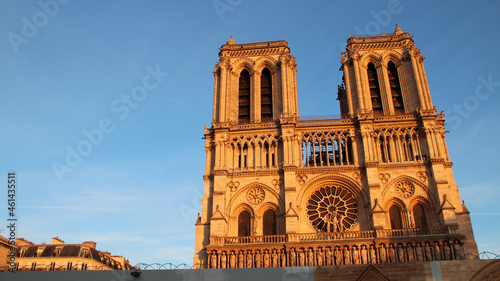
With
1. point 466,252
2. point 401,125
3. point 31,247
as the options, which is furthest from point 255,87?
point 31,247

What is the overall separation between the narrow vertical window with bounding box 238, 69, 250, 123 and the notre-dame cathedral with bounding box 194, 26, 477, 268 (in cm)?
11

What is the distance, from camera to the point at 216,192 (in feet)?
105

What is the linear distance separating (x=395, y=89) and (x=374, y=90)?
1667 mm

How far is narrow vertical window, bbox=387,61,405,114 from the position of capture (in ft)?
119

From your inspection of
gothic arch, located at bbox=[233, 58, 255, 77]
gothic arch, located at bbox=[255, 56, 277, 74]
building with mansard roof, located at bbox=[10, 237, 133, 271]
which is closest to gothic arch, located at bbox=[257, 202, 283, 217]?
gothic arch, located at bbox=[233, 58, 255, 77]

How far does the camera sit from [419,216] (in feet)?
101

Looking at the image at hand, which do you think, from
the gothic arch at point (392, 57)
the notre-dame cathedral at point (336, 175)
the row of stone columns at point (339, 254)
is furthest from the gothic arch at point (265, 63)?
the row of stone columns at point (339, 254)

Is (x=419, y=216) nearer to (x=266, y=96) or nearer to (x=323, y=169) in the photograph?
(x=323, y=169)

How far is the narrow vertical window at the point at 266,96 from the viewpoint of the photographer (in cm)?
3725

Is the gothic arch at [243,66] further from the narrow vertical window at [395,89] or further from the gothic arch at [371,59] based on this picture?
the narrow vertical window at [395,89]

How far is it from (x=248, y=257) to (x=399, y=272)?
37.5 ft

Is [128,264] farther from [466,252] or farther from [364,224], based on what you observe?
[466,252]

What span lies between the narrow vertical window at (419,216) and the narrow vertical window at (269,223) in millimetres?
9566

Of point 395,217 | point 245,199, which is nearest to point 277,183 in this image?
point 245,199
